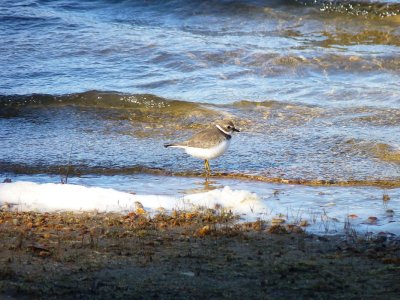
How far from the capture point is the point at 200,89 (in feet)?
38.2

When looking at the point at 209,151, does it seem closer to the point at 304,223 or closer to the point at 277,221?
the point at 277,221

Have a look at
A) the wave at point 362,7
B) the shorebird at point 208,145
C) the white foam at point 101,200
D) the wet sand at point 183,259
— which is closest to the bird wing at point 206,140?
the shorebird at point 208,145

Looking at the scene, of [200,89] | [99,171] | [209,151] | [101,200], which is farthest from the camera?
[200,89]

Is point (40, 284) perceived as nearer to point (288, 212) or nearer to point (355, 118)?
point (288, 212)

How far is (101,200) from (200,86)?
5369 mm

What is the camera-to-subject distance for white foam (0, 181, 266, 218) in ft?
21.3

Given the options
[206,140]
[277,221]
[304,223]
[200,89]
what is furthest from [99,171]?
[200,89]

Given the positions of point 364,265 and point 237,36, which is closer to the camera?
point 364,265

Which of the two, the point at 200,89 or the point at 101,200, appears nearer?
the point at 101,200

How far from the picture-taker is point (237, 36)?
1454cm

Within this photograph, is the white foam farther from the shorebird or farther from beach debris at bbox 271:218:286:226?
the shorebird

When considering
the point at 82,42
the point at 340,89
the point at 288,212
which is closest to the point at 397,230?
the point at 288,212

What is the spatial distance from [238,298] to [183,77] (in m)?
8.03

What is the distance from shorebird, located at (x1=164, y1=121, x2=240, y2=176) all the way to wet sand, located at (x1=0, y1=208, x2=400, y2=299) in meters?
2.09
